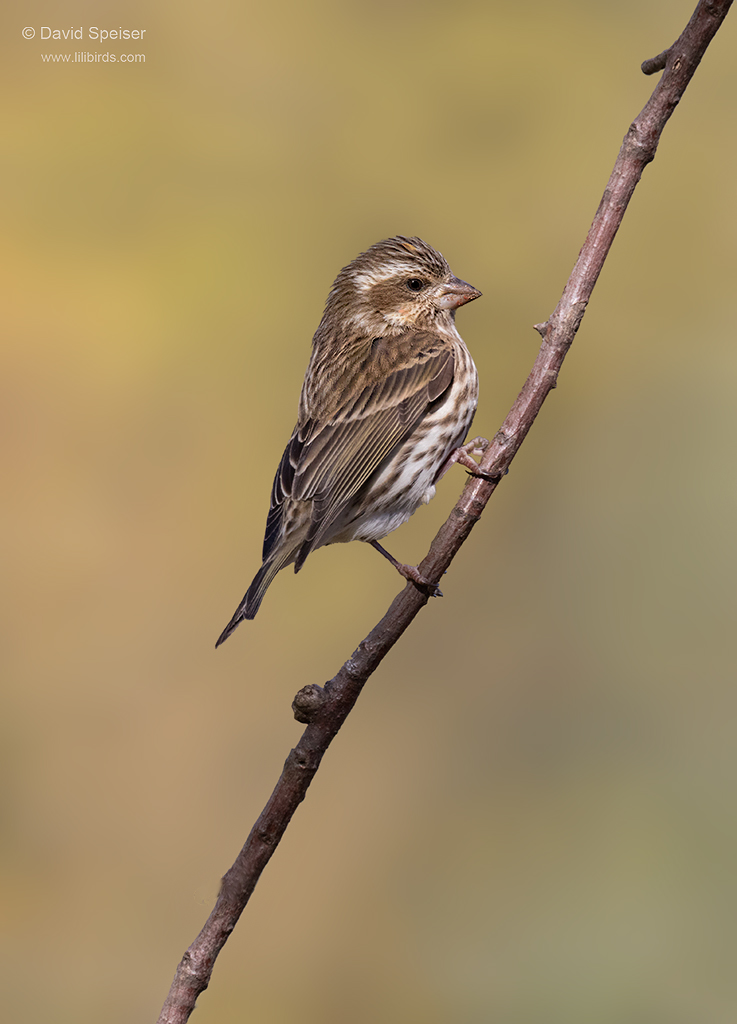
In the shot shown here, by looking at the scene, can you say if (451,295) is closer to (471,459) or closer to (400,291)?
(400,291)

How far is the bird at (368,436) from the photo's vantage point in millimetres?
3971

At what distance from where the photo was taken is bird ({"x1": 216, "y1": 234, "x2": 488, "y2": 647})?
3971 mm

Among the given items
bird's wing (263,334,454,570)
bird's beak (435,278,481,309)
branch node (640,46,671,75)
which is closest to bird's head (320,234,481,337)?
bird's beak (435,278,481,309)

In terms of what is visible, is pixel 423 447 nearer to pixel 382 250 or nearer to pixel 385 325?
pixel 385 325

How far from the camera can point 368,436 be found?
407 centimetres

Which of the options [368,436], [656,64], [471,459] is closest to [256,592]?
[368,436]

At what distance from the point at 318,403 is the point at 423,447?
46 cm

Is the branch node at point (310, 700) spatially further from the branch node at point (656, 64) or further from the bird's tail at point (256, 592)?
the branch node at point (656, 64)

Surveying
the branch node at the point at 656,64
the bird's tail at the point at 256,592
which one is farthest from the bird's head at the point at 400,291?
the branch node at the point at 656,64

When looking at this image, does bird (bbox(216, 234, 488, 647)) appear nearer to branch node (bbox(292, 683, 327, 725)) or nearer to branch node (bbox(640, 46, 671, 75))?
branch node (bbox(292, 683, 327, 725))

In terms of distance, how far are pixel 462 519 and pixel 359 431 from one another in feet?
5.02

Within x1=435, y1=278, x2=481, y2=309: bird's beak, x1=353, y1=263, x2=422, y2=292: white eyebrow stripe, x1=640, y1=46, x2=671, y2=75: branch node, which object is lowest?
x1=435, y1=278, x2=481, y2=309: bird's beak

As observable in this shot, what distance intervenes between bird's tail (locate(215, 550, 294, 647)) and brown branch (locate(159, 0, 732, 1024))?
2.27ft

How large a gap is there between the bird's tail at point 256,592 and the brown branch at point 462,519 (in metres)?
0.69
